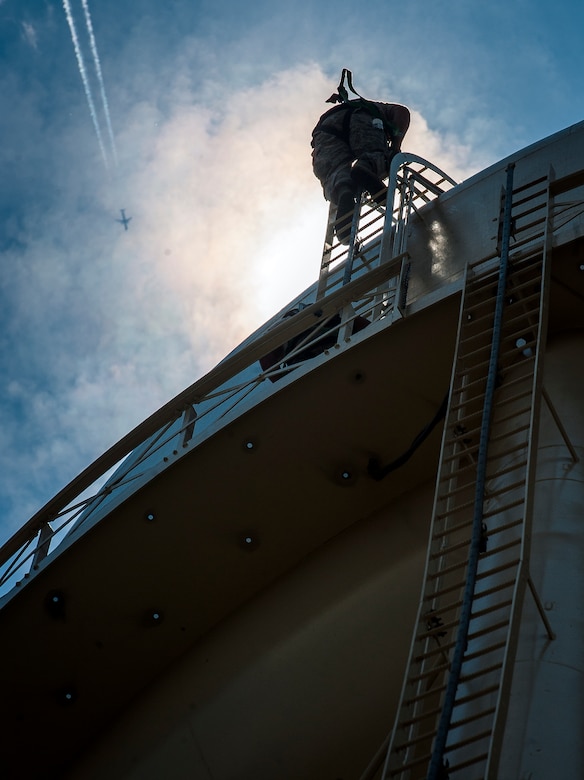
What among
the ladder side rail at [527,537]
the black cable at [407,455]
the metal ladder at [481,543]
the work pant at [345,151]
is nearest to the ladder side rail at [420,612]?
the metal ladder at [481,543]

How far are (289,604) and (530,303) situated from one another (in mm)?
3702

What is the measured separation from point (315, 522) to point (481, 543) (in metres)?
3.76

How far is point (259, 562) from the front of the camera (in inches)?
380

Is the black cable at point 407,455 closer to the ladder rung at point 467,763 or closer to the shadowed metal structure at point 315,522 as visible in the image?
the shadowed metal structure at point 315,522

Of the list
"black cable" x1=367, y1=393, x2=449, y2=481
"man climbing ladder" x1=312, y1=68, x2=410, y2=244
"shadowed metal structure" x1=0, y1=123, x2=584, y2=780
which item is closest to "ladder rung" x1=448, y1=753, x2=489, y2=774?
"shadowed metal structure" x1=0, y1=123, x2=584, y2=780

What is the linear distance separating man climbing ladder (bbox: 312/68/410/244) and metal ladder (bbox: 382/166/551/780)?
4752 mm

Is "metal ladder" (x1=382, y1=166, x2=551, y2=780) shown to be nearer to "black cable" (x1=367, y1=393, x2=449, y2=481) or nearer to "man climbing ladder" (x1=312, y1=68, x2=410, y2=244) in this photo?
"black cable" (x1=367, y1=393, x2=449, y2=481)

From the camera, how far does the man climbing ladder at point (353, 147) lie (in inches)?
555

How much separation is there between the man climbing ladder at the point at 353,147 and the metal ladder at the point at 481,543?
4752 mm

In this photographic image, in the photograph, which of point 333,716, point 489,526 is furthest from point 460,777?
point 333,716

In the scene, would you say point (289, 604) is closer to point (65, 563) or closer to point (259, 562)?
point (259, 562)

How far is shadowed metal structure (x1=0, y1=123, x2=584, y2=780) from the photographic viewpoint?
8.01 meters

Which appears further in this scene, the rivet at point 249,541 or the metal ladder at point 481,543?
the rivet at point 249,541

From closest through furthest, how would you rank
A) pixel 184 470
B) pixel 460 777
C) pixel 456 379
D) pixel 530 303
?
pixel 460 777
pixel 456 379
pixel 530 303
pixel 184 470
